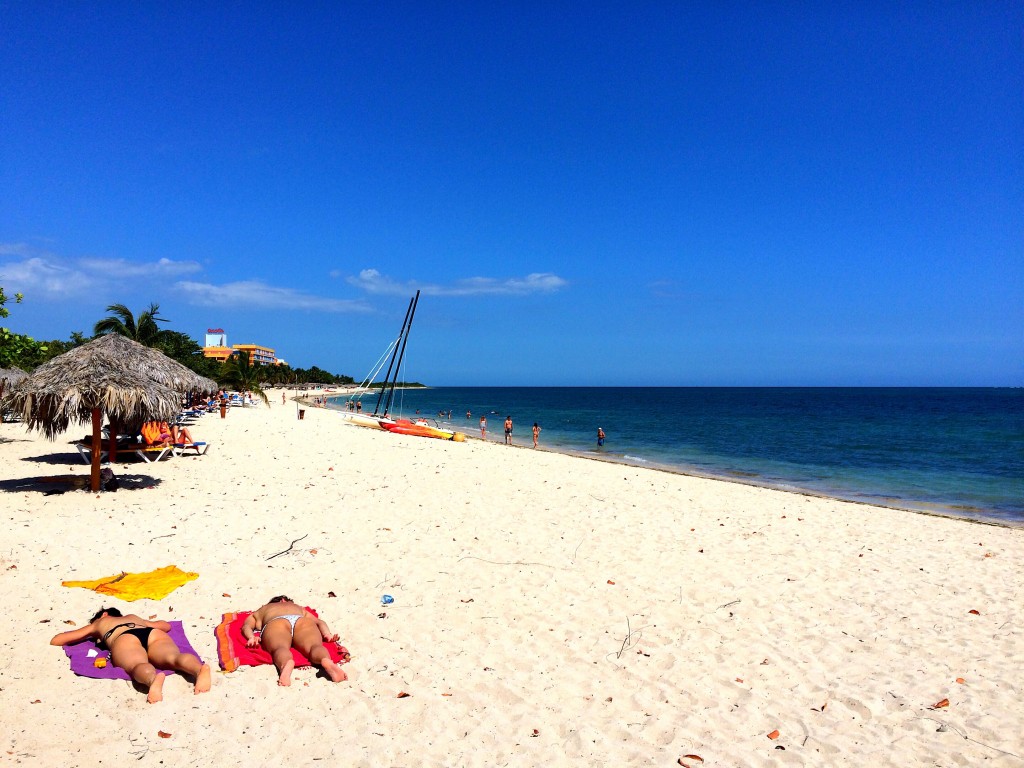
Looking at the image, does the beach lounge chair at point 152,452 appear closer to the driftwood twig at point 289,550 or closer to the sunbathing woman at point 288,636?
the driftwood twig at point 289,550

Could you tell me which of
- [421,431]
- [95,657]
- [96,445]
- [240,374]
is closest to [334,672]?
[95,657]

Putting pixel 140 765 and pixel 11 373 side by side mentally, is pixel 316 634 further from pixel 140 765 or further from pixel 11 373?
pixel 11 373

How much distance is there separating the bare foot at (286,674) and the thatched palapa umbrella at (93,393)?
23.6 feet

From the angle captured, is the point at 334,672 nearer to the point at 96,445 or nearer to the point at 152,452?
the point at 96,445

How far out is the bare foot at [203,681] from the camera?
425cm

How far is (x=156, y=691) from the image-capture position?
13.5 feet

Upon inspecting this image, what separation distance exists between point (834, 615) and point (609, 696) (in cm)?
340

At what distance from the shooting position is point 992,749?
4074mm

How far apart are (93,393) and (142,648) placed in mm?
6612

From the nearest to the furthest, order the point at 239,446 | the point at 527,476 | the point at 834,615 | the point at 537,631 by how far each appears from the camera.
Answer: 1. the point at 537,631
2. the point at 834,615
3. the point at 527,476
4. the point at 239,446

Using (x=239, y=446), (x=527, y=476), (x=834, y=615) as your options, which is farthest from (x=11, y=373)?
(x=834, y=615)

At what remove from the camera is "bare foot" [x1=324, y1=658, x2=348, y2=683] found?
4.50 metres

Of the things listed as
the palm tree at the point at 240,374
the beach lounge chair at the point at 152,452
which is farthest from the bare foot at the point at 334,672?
the palm tree at the point at 240,374

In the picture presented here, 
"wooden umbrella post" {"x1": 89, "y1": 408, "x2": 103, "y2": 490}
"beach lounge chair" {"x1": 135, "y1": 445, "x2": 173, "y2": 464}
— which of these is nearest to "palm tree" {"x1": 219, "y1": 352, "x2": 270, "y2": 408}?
"beach lounge chair" {"x1": 135, "y1": 445, "x2": 173, "y2": 464}
